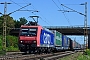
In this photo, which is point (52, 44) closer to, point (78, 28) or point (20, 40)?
point (20, 40)

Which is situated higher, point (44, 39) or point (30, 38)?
point (30, 38)

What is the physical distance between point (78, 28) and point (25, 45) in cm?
6419

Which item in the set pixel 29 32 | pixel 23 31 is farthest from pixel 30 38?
pixel 23 31

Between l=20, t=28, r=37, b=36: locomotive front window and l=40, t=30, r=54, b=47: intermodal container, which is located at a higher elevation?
l=20, t=28, r=37, b=36: locomotive front window

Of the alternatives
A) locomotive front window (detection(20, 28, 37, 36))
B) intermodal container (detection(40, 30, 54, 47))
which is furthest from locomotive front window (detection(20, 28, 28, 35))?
intermodal container (detection(40, 30, 54, 47))

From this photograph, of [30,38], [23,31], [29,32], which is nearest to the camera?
[30,38]

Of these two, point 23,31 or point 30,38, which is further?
point 23,31

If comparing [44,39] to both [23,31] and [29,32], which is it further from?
[23,31]

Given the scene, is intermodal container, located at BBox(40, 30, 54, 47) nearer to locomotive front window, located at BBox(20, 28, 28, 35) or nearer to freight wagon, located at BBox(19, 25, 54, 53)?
freight wagon, located at BBox(19, 25, 54, 53)

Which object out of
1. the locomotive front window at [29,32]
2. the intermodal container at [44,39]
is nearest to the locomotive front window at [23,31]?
the locomotive front window at [29,32]

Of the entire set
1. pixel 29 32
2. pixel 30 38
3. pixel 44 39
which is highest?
pixel 29 32

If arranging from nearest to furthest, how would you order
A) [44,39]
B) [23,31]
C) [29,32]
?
[29,32], [23,31], [44,39]

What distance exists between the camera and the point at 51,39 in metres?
43.6

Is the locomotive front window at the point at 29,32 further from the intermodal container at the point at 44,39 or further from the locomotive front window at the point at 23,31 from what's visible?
the intermodal container at the point at 44,39
